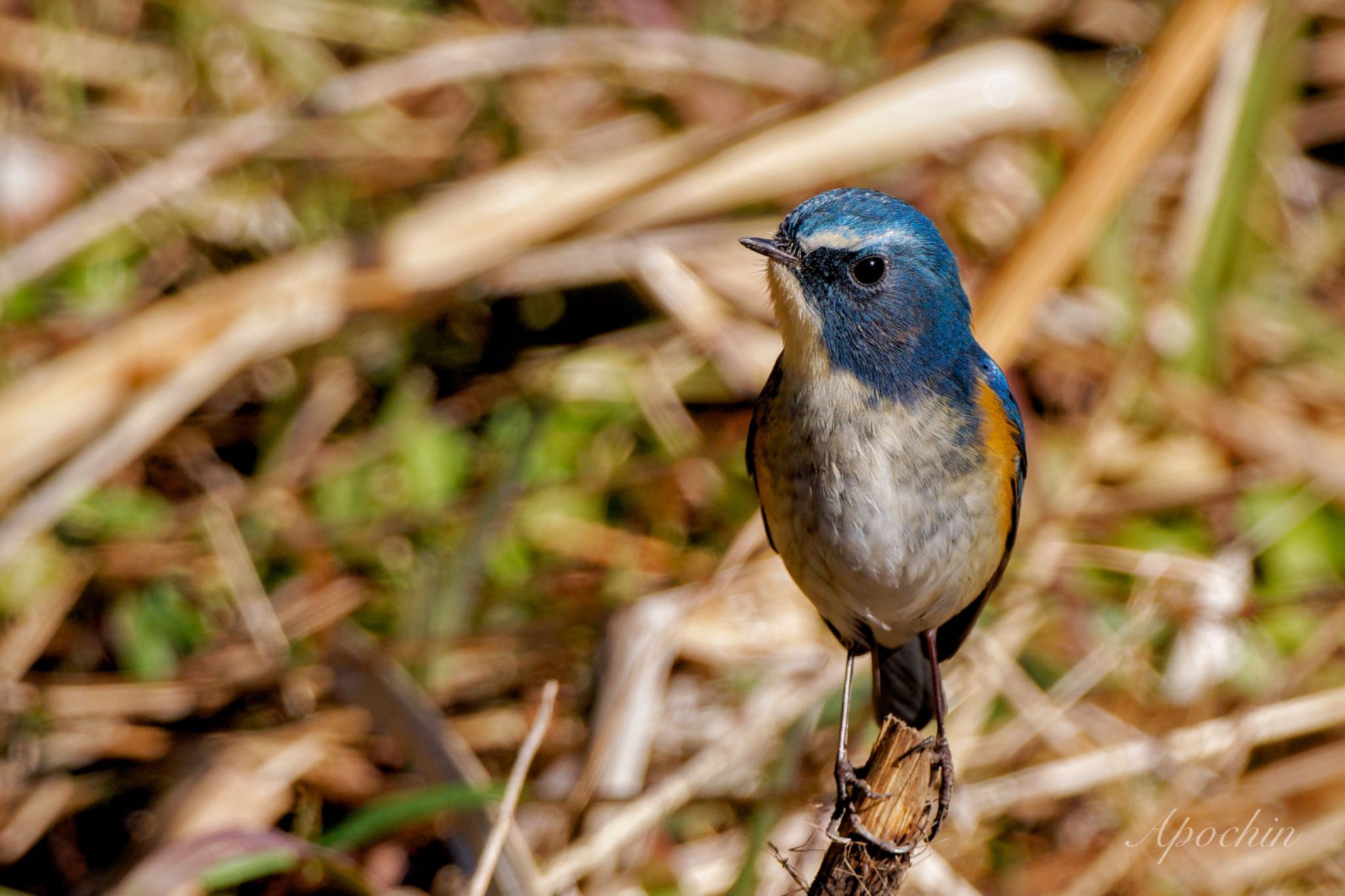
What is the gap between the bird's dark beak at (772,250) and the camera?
2.76 metres

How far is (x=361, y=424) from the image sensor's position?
213 inches

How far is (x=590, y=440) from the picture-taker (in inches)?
209

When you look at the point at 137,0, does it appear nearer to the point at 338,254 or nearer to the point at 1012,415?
the point at 338,254

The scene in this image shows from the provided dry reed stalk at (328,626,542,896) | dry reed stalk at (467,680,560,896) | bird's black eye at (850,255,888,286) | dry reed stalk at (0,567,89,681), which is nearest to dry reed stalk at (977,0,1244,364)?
bird's black eye at (850,255,888,286)

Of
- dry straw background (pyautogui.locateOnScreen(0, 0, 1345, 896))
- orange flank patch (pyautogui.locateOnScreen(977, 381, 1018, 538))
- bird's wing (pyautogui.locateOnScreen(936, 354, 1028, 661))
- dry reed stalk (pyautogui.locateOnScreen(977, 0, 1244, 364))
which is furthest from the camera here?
dry reed stalk (pyautogui.locateOnScreen(977, 0, 1244, 364))

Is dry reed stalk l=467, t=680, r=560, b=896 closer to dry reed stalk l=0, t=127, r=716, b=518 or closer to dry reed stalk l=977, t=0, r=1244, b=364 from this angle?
dry reed stalk l=977, t=0, r=1244, b=364

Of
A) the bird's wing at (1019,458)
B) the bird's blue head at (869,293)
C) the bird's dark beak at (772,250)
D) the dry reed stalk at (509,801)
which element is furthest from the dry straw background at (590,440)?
the bird's dark beak at (772,250)

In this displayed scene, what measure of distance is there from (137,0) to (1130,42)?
4267 mm

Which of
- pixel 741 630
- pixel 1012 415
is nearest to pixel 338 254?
pixel 741 630

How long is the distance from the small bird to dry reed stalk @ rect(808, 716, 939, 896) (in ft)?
0.45

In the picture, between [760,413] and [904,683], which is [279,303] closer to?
[760,413]

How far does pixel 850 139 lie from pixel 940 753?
287 cm

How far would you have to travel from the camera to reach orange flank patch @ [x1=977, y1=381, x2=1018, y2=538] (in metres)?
2.88
